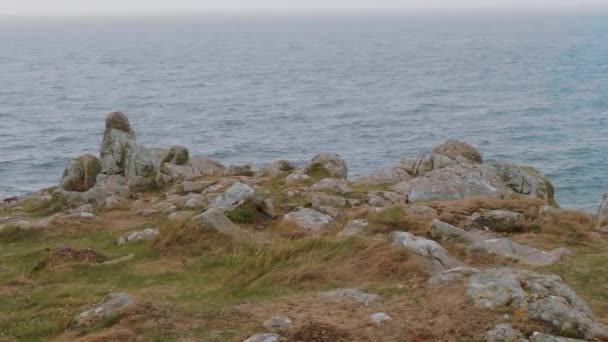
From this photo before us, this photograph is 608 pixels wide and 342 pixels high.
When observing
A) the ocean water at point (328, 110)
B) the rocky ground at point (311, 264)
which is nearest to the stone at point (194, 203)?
the rocky ground at point (311, 264)

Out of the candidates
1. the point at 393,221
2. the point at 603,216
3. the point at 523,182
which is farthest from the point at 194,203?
the point at 523,182

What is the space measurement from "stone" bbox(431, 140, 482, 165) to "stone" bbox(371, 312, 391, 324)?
2581cm

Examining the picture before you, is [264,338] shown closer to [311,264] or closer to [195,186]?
[311,264]

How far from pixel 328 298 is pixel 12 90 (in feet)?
395

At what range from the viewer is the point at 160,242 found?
23078mm

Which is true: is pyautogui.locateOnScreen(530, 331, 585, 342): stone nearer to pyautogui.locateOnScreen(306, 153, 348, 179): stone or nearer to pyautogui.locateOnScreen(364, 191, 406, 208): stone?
pyautogui.locateOnScreen(364, 191, 406, 208): stone

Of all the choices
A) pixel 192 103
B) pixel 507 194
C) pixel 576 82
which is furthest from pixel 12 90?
pixel 507 194

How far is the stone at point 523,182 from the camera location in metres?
36.1

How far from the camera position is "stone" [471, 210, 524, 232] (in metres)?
24.7

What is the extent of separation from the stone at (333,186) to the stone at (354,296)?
17.4 metres

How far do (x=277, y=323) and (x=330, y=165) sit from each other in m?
26.6

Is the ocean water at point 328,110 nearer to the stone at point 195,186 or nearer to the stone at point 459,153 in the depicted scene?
the stone at point 459,153

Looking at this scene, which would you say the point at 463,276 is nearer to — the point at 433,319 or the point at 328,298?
the point at 433,319

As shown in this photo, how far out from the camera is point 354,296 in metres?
15.7
